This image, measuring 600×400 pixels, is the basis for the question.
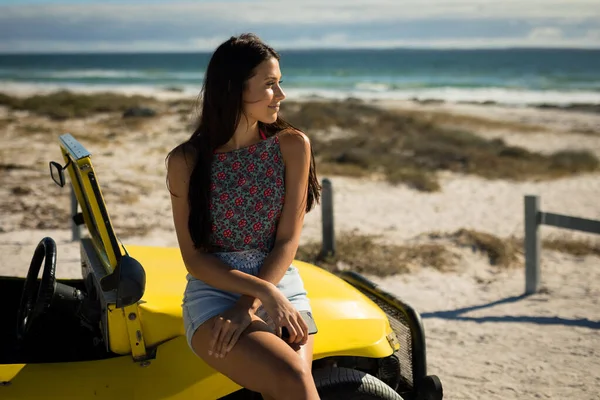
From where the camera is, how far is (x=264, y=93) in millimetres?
2703

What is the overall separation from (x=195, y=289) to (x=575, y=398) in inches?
118

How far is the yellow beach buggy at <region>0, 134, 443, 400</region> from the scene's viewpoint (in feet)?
8.26

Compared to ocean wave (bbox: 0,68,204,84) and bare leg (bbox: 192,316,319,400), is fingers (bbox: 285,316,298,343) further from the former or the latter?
ocean wave (bbox: 0,68,204,84)

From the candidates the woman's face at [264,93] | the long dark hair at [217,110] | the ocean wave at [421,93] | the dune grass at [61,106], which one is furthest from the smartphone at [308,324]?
the ocean wave at [421,93]

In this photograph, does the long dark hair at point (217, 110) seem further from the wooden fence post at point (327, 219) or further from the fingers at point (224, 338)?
the wooden fence post at point (327, 219)

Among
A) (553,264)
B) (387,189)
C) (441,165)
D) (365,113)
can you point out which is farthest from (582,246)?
(365,113)

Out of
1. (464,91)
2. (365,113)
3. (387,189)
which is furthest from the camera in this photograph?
(464,91)

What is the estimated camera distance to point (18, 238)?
338 inches

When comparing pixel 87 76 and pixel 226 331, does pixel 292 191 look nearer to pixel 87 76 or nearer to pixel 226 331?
pixel 226 331

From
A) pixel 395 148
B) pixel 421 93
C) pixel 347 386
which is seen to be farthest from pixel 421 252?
pixel 421 93

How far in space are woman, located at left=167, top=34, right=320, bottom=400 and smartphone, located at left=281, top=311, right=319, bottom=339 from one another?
0.05ft

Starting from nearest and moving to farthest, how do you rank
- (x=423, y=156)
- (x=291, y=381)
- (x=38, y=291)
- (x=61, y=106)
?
(x=291, y=381) → (x=38, y=291) → (x=423, y=156) → (x=61, y=106)

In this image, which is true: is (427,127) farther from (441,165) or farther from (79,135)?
(79,135)

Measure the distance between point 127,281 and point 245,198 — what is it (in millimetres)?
578
